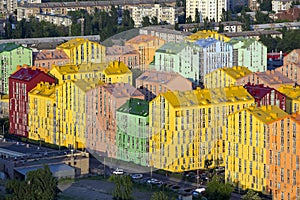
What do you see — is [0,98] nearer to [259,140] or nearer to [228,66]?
[228,66]

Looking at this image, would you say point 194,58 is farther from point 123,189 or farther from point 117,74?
point 123,189

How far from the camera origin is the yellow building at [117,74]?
588 inches

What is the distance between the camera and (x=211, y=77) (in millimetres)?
15094

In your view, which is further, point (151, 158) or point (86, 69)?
point (86, 69)

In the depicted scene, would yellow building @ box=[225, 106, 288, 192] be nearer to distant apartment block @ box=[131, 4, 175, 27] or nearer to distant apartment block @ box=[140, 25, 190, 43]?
distant apartment block @ box=[140, 25, 190, 43]

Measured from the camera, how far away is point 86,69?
50.5 feet

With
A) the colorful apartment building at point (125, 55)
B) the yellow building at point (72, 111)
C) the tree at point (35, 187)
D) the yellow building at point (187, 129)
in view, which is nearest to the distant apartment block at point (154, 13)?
the colorful apartment building at point (125, 55)

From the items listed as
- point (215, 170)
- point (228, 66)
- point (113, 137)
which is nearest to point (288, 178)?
point (215, 170)

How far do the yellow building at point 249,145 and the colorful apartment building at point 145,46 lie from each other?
462 cm

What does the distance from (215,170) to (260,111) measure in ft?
3.10

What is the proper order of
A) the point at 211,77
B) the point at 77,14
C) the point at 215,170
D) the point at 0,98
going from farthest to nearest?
the point at 77,14 → the point at 0,98 → the point at 211,77 → the point at 215,170

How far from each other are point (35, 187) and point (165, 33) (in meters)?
8.76

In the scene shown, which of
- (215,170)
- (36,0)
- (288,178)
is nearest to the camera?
(288,178)

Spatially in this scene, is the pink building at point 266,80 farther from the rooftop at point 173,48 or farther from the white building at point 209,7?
the white building at point 209,7
